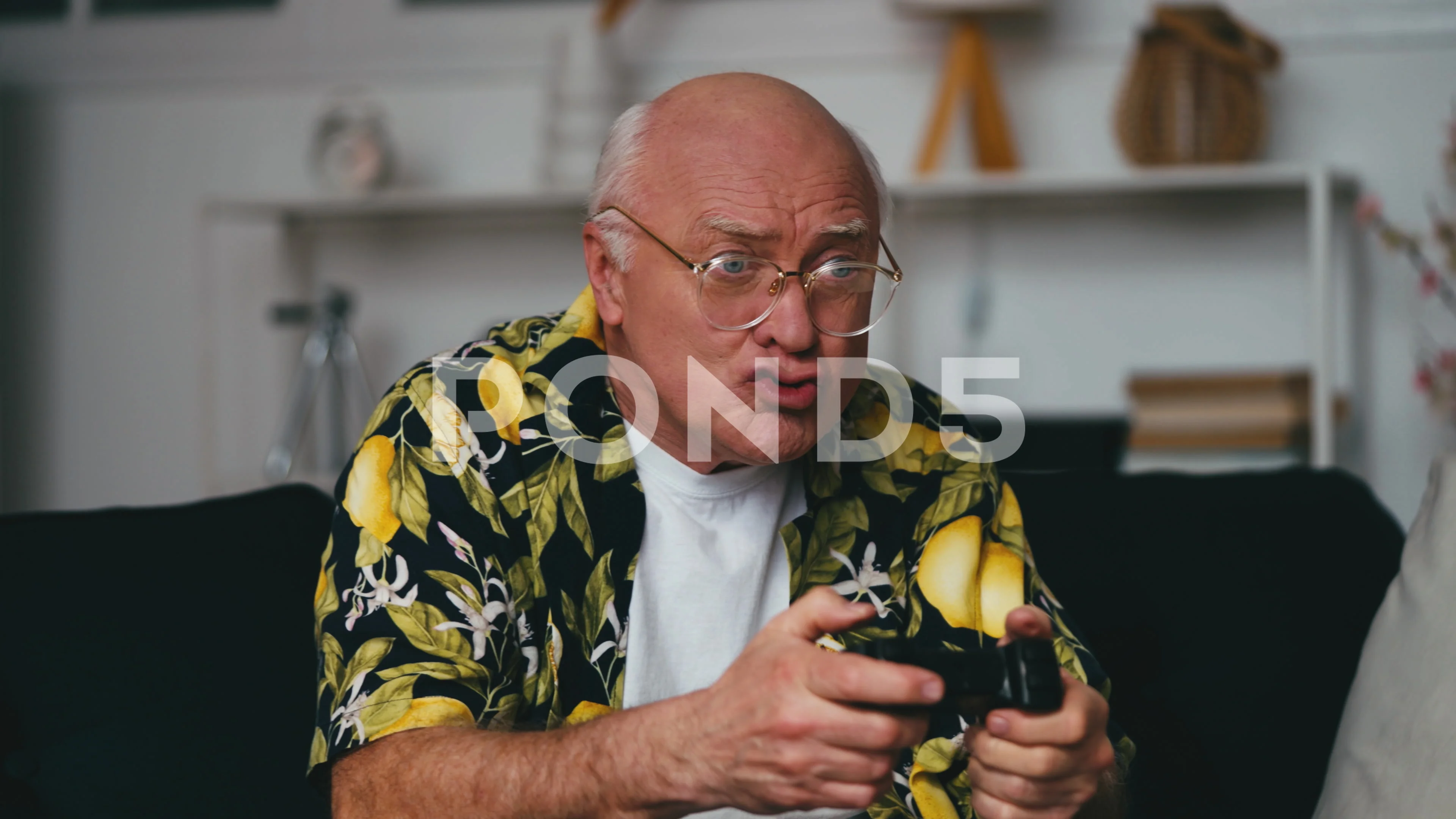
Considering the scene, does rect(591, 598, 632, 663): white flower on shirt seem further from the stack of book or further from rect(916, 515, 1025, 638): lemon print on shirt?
the stack of book

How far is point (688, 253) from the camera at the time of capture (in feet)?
3.73

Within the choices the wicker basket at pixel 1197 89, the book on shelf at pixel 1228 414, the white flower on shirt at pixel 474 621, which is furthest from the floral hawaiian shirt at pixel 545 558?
the wicker basket at pixel 1197 89

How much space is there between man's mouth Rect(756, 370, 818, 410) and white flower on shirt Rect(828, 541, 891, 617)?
0.18 metres

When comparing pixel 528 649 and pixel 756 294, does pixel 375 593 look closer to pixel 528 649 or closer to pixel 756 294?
pixel 528 649

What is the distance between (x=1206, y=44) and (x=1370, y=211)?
43 centimetres

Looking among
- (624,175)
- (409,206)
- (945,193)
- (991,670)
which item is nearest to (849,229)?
(624,175)

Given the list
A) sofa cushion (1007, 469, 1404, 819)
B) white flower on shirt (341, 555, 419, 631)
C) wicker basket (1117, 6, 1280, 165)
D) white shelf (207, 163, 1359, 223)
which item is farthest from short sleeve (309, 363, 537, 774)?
wicker basket (1117, 6, 1280, 165)

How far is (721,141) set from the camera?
1.14 m

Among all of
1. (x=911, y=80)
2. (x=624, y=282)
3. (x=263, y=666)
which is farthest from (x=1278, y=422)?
(x=263, y=666)

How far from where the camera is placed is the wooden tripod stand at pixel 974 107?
98.5 inches

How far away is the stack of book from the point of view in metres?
2.34

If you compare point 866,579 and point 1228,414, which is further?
point 1228,414

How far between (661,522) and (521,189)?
1504mm

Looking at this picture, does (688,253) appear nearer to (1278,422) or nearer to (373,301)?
(1278,422)
